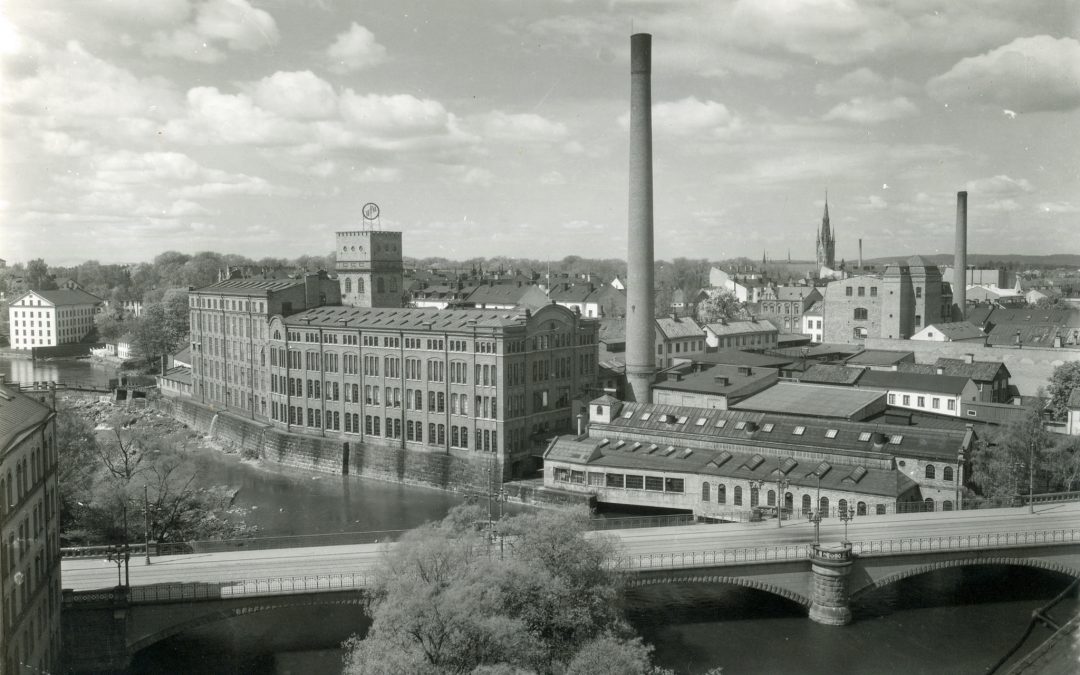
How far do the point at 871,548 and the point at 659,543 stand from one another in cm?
877

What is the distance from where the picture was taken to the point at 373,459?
63188 millimetres

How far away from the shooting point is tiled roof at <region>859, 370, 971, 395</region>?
199 feet

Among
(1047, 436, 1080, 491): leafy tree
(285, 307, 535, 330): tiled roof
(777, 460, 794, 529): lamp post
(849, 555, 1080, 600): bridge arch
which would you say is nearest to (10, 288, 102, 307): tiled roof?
(285, 307, 535, 330): tiled roof

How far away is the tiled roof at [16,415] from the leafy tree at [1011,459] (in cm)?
4198

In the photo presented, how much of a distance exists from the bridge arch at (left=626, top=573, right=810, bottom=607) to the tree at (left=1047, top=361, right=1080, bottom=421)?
29603mm

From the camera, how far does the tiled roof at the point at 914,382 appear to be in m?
60.8

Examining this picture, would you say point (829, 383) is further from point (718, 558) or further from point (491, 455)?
point (718, 558)

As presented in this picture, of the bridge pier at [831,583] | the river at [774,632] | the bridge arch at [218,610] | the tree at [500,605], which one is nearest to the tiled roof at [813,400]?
the river at [774,632]

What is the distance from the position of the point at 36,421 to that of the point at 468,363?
33.1 meters

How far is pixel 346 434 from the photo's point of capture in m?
66.6

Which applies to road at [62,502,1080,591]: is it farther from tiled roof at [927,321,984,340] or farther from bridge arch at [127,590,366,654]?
tiled roof at [927,321,984,340]

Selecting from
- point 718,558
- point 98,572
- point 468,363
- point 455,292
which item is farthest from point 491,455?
point 455,292

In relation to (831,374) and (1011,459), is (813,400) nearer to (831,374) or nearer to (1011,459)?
(831,374)

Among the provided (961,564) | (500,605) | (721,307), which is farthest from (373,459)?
(721,307)
